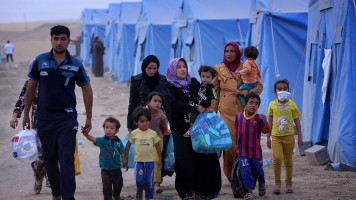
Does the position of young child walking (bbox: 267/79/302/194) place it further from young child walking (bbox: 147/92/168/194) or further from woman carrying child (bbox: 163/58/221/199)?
young child walking (bbox: 147/92/168/194)

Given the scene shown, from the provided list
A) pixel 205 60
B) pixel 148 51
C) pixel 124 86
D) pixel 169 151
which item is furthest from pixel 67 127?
pixel 124 86

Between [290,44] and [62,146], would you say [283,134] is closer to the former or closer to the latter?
[62,146]

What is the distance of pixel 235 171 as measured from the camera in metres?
5.94

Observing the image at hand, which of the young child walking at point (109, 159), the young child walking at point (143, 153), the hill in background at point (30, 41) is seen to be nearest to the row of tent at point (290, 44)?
the young child walking at point (143, 153)

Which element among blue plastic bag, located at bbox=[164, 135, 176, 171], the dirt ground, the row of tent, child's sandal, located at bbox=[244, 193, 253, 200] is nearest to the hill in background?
the row of tent

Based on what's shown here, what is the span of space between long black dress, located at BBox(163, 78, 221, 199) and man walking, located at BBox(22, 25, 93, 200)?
1.00 metres

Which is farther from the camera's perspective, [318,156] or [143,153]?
[318,156]

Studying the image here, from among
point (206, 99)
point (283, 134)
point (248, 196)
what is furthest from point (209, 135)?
point (283, 134)

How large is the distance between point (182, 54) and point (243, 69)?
36.4 ft

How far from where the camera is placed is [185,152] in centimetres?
554

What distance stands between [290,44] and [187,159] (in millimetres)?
6835

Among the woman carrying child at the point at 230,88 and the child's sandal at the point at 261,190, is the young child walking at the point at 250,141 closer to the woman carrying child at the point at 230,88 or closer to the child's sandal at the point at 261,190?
the child's sandal at the point at 261,190

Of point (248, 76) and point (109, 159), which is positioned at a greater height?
point (248, 76)

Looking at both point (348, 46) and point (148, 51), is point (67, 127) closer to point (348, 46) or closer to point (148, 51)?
point (348, 46)
